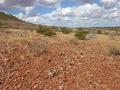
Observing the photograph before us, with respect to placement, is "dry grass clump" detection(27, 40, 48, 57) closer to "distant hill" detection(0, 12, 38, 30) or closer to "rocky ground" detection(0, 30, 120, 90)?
"rocky ground" detection(0, 30, 120, 90)

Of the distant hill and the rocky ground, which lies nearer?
the rocky ground

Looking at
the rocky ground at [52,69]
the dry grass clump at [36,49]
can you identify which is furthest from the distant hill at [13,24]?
the rocky ground at [52,69]

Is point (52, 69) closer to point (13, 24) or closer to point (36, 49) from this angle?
point (36, 49)

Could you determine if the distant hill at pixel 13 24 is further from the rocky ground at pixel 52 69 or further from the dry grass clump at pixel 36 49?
the rocky ground at pixel 52 69

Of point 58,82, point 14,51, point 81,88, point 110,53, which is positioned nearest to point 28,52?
point 14,51

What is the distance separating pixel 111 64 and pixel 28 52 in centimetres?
315

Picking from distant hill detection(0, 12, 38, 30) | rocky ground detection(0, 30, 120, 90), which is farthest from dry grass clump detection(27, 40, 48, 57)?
distant hill detection(0, 12, 38, 30)

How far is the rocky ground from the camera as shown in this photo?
8125 millimetres

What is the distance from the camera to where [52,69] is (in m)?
8.84

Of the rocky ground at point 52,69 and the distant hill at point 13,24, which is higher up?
the rocky ground at point 52,69

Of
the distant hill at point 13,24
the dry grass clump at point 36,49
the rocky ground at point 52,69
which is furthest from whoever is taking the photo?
the distant hill at point 13,24

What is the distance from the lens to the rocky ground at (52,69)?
812cm

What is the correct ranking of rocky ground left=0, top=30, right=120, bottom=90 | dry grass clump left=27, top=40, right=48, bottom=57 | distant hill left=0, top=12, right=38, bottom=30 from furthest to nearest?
distant hill left=0, top=12, right=38, bottom=30, dry grass clump left=27, top=40, right=48, bottom=57, rocky ground left=0, top=30, right=120, bottom=90

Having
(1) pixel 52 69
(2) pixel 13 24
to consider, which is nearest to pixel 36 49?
(1) pixel 52 69
